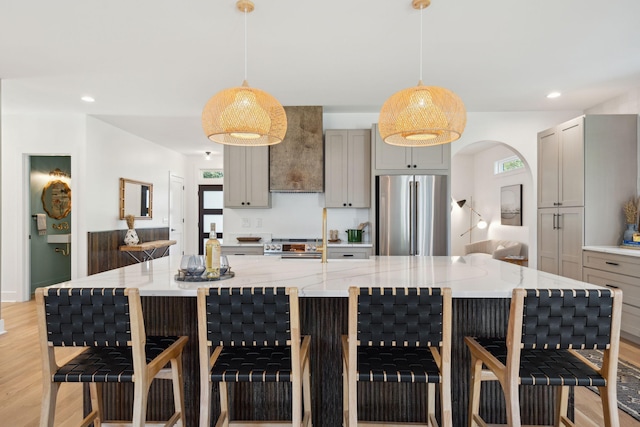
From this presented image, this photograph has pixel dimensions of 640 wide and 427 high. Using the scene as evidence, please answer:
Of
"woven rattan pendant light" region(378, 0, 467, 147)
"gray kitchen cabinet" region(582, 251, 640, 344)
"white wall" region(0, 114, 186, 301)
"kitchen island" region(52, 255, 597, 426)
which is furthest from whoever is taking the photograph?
"white wall" region(0, 114, 186, 301)

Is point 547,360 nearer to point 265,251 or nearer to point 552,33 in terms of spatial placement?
point 552,33

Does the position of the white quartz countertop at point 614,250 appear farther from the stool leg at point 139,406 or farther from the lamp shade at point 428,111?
the stool leg at point 139,406

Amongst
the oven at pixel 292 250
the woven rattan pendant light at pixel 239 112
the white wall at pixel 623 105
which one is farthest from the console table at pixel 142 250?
the white wall at pixel 623 105

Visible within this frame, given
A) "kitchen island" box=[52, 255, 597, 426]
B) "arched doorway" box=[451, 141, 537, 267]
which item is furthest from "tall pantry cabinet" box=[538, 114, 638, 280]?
"kitchen island" box=[52, 255, 597, 426]

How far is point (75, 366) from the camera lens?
1.57 metres

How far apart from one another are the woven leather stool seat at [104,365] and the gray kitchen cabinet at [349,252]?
9.22 ft

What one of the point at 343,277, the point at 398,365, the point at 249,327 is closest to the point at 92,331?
the point at 249,327

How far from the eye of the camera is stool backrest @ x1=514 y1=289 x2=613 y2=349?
1445 mm

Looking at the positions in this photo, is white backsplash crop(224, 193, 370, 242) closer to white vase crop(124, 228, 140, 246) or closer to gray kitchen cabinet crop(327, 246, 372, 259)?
gray kitchen cabinet crop(327, 246, 372, 259)

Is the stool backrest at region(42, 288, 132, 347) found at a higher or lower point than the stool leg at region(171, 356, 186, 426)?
higher

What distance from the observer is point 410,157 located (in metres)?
4.48

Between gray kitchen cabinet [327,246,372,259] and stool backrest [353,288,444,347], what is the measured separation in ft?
9.70

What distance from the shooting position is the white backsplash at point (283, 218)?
5.12 meters

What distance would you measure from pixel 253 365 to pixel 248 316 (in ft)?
0.79
